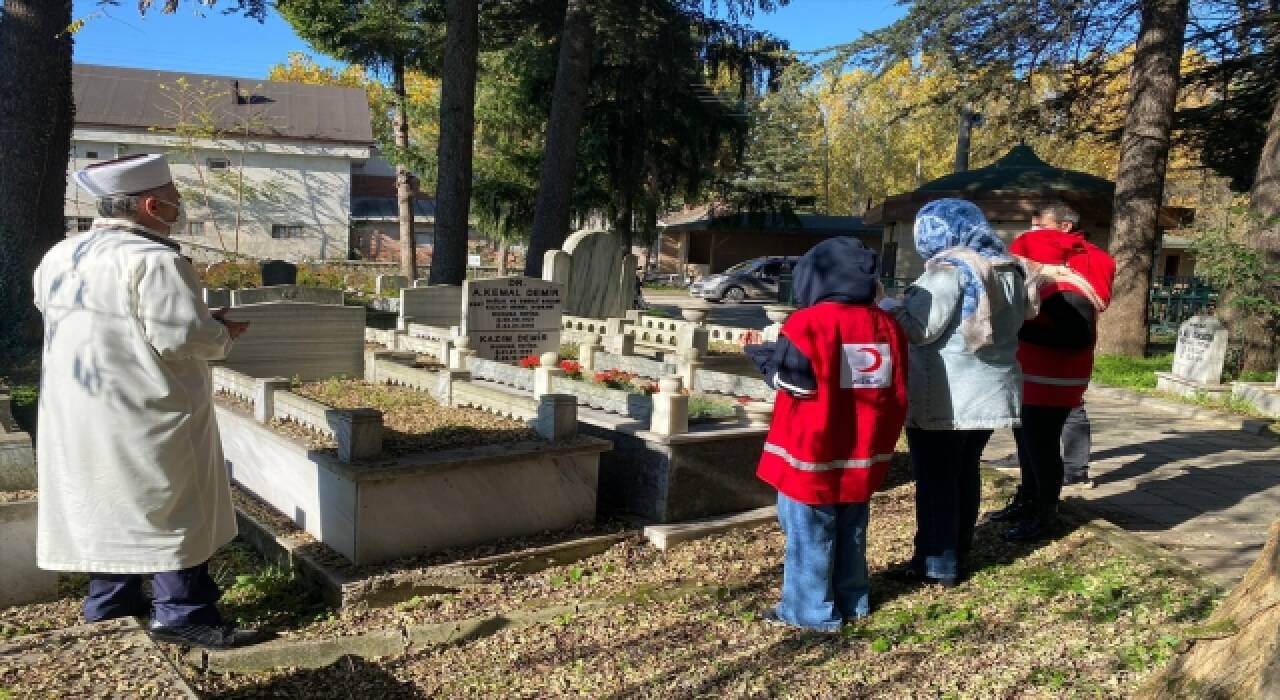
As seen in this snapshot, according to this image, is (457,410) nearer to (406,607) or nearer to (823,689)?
(406,607)

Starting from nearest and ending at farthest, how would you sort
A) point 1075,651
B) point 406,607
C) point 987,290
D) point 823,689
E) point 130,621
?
point 130,621
point 823,689
point 1075,651
point 987,290
point 406,607

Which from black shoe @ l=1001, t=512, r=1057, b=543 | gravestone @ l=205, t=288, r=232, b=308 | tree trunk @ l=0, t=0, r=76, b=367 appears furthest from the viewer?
gravestone @ l=205, t=288, r=232, b=308

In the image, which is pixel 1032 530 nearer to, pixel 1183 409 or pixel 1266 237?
pixel 1183 409

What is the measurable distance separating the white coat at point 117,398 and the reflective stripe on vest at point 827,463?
2215mm

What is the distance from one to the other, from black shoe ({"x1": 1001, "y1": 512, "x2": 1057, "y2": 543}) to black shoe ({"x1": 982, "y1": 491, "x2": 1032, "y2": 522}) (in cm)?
20

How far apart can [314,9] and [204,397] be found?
2122 cm

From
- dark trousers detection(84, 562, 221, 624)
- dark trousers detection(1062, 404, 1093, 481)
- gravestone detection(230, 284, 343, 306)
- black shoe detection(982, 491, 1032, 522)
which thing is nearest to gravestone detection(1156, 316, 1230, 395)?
dark trousers detection(1062, 404, 1093, 481)

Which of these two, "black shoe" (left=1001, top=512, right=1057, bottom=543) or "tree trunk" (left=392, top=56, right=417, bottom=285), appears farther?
"tree trunk" (left=392, top=56, right=417, bottom=285)

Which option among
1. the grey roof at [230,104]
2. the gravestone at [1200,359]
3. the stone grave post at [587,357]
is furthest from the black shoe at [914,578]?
the grey roof at [230,104]

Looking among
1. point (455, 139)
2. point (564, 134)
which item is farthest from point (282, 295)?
point (564, 134)

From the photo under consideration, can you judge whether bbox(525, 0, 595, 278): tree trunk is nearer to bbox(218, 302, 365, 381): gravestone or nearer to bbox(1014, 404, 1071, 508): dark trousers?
bbox(218, 302, 365, 381): gravestone

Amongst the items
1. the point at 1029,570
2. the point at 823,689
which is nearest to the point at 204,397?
the point at 823,689

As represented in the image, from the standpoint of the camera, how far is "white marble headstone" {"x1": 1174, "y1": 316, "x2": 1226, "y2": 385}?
10.2 m

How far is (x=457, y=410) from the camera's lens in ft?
21.1
